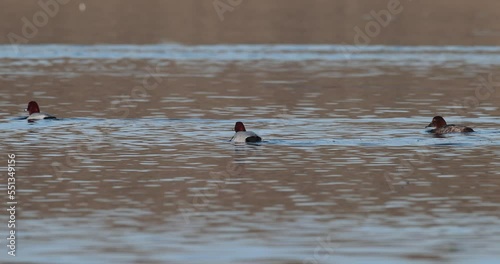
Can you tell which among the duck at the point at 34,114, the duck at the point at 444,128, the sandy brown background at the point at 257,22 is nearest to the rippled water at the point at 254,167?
the duck at the point at 34,114

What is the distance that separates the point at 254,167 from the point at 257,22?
56.4 meters

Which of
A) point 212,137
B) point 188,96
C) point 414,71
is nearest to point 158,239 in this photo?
point 212,137

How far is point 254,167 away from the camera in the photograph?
2564cm

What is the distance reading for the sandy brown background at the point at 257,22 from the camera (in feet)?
229

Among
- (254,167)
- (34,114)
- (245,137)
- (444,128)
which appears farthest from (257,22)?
(254,167)

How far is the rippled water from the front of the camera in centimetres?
1789

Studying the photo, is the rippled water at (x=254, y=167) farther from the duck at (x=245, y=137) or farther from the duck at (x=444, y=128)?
the duck at (x=444, y=128)

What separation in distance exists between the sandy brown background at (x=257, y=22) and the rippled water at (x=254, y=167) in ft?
58.4

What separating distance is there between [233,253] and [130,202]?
14.4 feet

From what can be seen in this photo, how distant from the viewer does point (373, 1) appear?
3834 inches

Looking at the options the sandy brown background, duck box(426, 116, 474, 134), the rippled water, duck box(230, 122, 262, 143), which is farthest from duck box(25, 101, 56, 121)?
the sandy brown background

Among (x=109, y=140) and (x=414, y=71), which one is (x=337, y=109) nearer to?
(x=109, y=140)

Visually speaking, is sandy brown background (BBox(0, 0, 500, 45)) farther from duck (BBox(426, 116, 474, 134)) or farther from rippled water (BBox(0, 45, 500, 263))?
duck (BBox(426, 116, 474, 134))

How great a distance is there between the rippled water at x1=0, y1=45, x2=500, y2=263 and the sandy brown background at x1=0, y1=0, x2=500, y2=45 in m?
17.8
